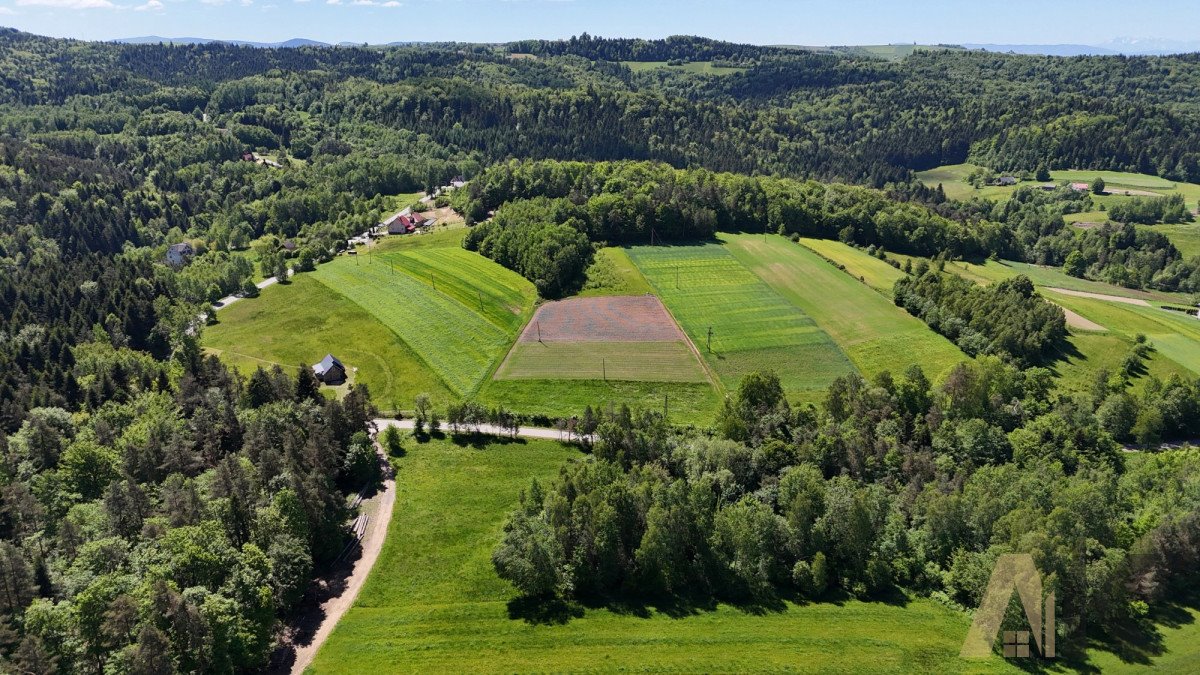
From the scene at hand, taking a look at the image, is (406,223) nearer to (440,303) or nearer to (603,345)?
(440,303)

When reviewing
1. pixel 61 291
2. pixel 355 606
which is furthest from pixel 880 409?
pixel 61 291

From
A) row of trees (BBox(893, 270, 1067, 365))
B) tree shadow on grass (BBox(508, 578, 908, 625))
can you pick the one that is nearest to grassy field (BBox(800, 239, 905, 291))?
row of trees (BBox(893, 270, 1067, 365))

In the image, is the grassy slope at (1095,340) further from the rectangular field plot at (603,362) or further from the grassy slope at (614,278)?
the grassy slope at (614,278)

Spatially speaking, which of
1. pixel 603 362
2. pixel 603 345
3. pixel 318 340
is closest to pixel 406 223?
pixel 318 340

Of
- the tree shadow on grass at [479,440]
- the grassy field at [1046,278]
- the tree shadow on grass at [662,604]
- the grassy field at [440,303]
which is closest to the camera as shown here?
the tree shadow on grass at [662,604]

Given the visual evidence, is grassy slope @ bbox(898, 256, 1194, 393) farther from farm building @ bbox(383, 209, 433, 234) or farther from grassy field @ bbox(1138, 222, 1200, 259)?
farm building @ bbox(383, 209, 433, 234)

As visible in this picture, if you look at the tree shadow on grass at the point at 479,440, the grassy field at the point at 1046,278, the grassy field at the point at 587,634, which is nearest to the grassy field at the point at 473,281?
the tree shadow on grass at the point at 479,440

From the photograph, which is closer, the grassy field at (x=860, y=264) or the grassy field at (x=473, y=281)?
the grassy field at (x=473, y=281)
